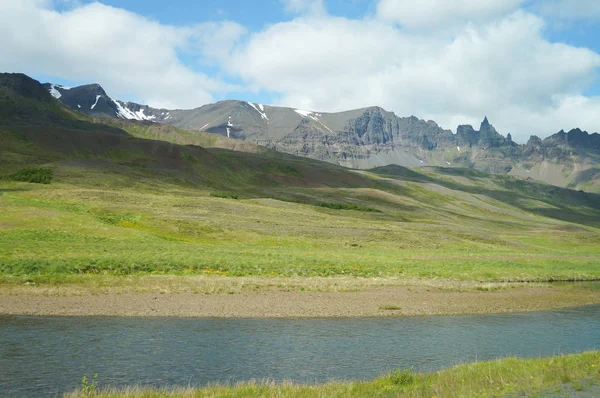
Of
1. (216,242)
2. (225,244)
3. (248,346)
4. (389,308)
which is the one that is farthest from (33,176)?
(248,346)

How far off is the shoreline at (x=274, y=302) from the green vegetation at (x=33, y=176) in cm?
9473

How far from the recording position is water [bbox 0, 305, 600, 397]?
2300cm

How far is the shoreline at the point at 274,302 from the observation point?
116 feet

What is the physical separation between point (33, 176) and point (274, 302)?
107364mm

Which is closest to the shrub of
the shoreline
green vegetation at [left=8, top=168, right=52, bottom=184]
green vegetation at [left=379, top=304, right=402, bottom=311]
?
the shoreline

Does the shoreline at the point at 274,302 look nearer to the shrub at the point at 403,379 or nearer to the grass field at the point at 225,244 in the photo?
the grass field at the point at 225,244

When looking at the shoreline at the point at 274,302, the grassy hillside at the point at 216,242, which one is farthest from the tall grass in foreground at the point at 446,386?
the grassy hillside at the point at 216,242

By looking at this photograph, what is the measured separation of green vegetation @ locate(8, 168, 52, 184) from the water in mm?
103024

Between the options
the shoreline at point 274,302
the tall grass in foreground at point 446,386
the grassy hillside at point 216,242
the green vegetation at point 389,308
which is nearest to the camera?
the tall grass in foreground at point 446,386

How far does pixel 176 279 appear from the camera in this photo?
1797 inches

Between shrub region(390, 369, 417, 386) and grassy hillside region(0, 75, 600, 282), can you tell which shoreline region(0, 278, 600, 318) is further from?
shrub region(390, 369, 417, 386)

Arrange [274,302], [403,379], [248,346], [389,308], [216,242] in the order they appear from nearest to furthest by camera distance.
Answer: [403,379] → [248,346] → [274,302] → [389,308] → [216,242]

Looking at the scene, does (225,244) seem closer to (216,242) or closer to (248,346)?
(216,242)

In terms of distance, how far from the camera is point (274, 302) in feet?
131
